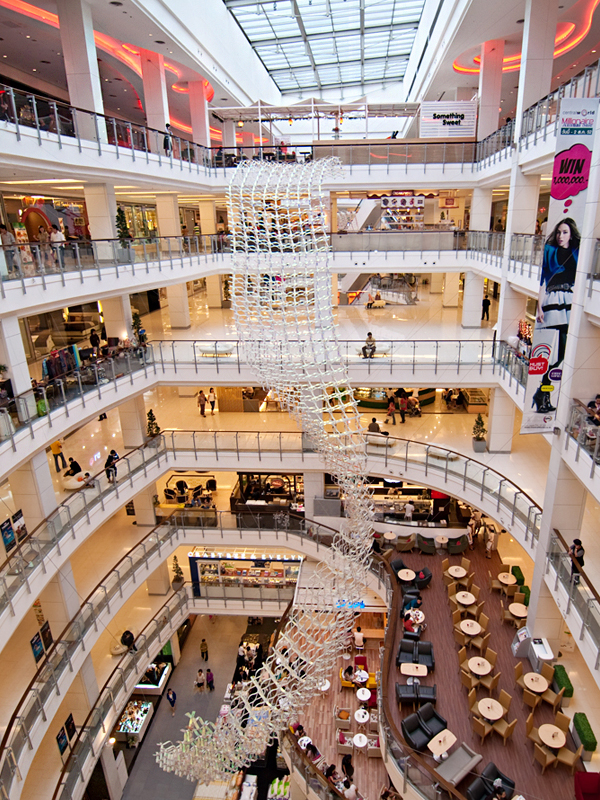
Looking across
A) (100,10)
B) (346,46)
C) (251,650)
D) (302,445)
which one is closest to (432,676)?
(302,445)

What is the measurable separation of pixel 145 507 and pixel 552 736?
1259 cm

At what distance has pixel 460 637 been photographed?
38.4ft

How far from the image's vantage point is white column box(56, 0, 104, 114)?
12438mm

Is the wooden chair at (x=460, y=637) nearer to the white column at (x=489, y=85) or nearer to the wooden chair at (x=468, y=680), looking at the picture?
the wooden chair at (x=468, y=680)

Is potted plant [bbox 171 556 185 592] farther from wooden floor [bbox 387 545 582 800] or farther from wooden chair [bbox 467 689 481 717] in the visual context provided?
wooden chair [bbox 467 689 481 717]

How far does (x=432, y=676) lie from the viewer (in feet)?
36.1

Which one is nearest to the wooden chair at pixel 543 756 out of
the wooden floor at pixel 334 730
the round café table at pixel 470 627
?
the round café table at pixel 470 627

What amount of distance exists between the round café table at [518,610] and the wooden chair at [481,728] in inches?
120

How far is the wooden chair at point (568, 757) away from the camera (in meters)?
8.72

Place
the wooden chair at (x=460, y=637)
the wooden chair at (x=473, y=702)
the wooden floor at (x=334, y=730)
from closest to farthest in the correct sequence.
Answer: the wooden chair at (x=473, y=702) < the wooden floor at (x=334, y=730) < the wooden chair at (x=460, y=637)

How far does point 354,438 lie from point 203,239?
10937 millimetres

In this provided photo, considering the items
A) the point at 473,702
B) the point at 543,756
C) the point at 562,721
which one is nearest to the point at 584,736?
the point at 562,721

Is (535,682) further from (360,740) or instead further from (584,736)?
(360,740)

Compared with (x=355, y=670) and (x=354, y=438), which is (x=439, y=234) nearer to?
(x=354, y=438)
